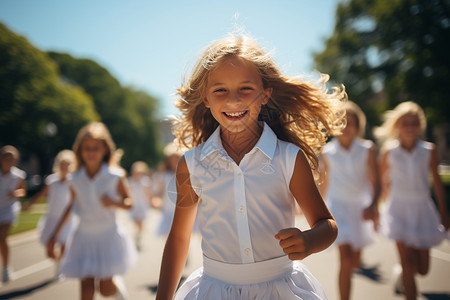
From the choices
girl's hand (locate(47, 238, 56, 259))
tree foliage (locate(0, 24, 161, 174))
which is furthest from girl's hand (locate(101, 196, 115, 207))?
tree foliage (locate(0, 24, 161, 174))

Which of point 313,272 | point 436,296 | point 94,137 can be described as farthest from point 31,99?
point 436,296

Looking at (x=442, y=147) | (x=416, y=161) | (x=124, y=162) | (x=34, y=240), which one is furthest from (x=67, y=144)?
(x=442, y=147)

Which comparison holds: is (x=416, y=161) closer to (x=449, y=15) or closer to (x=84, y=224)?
(x=84, y=224)

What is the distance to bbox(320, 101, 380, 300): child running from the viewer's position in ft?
16.0

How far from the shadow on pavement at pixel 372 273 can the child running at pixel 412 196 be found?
0.63 meters

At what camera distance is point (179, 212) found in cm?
201

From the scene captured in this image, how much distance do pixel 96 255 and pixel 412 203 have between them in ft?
14.0

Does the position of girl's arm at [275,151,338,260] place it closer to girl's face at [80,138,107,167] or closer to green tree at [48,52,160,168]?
girl's face at [80,138,107,167]

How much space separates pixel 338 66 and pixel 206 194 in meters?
24.3

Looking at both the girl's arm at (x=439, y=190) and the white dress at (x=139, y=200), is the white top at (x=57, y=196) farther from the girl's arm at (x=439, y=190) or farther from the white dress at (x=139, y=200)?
the girl's arm at (x=439, y=190)

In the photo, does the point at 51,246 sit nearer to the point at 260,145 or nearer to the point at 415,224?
the point at 260,145

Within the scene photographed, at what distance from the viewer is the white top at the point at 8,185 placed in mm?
7145

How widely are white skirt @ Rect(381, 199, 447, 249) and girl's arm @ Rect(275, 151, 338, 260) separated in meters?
3.50

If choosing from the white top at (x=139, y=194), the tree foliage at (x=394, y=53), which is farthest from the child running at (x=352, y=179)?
the tree foliage at (x=394, y=53)
